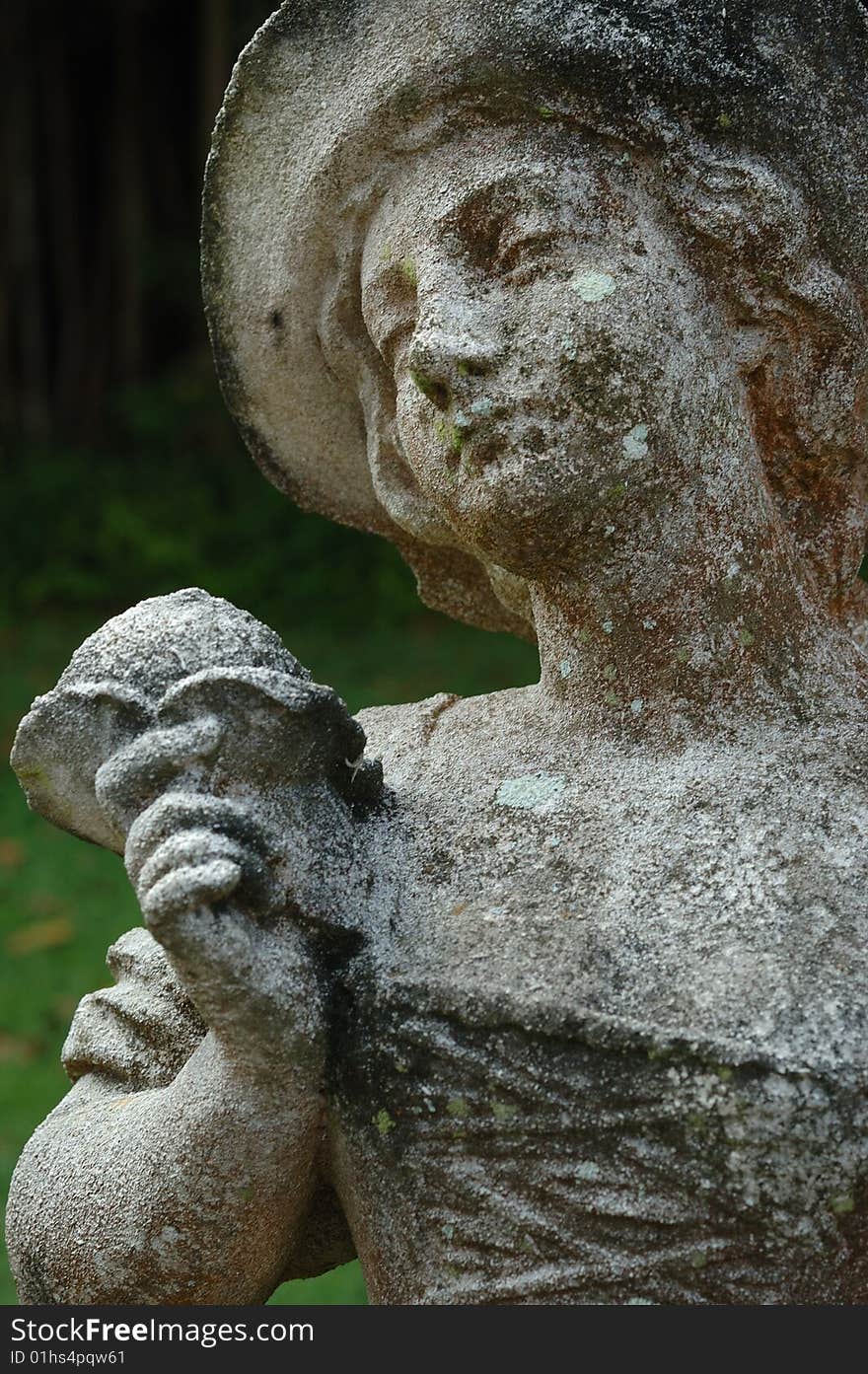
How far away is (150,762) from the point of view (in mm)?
1329

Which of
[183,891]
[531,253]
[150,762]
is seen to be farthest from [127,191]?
[183,891]

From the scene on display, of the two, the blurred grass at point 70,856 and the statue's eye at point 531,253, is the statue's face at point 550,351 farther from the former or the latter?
the blurred grass at point 70,856

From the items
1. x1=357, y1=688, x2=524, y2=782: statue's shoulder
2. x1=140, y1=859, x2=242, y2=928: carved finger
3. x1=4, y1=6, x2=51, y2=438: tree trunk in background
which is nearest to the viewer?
x1=140, y1=859, x2=242, y2=928: carved finger

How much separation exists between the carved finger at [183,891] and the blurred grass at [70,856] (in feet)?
6.85

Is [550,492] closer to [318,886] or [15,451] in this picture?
[318,886]

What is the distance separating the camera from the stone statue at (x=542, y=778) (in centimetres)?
132

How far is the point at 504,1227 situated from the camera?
1370 millimetres

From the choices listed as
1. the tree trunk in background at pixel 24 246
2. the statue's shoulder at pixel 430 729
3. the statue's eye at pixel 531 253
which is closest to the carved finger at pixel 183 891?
the statue's shoulder at pixel 430 729

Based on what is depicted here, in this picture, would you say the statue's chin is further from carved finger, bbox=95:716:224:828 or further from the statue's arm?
the statue's arm

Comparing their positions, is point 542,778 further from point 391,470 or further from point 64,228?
point 64,228

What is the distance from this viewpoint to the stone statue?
132cm

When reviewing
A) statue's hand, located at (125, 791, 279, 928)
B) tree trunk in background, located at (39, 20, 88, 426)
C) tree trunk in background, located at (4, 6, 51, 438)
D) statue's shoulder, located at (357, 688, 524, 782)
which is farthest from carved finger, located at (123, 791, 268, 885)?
tree trunk in background, located at (39, 20, 88, 426)

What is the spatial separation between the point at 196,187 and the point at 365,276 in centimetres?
655

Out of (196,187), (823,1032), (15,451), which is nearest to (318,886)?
(823,1032)
